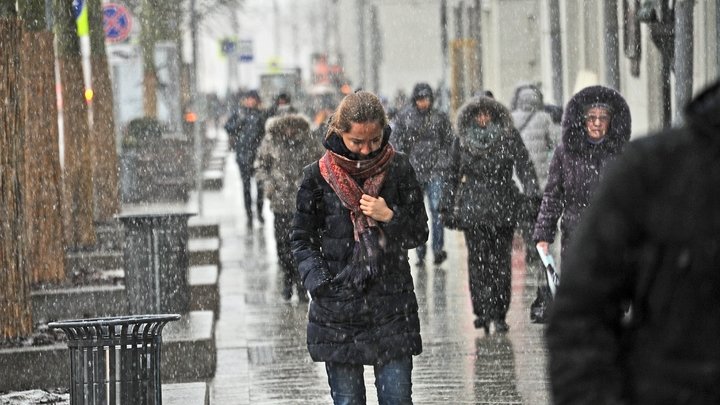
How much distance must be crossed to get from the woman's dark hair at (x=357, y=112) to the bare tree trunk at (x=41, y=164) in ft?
23.9

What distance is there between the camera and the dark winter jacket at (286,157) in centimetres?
1424

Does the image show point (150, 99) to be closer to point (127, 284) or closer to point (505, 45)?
point (505, 45)

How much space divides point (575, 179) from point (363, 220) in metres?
3.13

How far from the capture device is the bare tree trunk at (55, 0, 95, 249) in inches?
655

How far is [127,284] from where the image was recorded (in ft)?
37.8

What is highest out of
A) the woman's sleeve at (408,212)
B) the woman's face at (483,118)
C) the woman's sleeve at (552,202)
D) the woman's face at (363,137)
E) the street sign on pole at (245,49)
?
the street sign on pole at (245,49)

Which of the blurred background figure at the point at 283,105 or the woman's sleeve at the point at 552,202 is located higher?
the blurred background figure at the point at 283,105

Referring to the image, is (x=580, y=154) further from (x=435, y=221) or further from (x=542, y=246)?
(x=435, y=221)

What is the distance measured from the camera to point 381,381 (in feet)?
20.5

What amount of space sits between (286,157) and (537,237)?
5116mm

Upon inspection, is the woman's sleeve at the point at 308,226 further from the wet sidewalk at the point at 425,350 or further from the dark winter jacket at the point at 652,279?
the dark winter jacket at the point at 652,279

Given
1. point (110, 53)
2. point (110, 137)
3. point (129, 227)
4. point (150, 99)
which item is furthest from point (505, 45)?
point (129, 227)

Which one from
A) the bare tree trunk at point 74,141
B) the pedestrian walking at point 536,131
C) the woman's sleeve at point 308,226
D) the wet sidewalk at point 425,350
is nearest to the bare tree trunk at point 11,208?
the wet sidewalk at point 425,350

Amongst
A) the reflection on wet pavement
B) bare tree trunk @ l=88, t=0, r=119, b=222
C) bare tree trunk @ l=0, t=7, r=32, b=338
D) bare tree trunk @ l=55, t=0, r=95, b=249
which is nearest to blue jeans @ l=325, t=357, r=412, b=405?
the reflection on wet pavement
